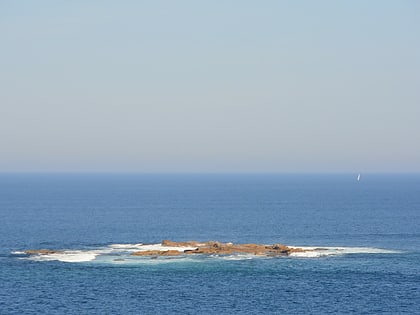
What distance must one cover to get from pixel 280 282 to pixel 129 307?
22.1 m

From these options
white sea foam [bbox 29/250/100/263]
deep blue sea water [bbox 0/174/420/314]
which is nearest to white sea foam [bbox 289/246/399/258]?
deep blue sea water [bbox 0/174/420/314]

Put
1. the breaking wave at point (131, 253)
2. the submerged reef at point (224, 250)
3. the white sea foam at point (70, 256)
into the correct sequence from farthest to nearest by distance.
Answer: the submerged reef at point (224, 250)
the white sea foam at point (70, 256)
the breaking wave at point (131, 253)

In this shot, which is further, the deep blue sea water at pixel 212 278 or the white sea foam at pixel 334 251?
the white sea foam at pixel 334 251

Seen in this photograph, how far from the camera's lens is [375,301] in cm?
8938

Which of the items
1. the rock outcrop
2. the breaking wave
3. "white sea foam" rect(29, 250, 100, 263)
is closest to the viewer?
the breaking wave

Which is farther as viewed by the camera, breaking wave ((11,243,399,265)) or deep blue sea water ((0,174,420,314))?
breaking wave ((11,243,399,265))

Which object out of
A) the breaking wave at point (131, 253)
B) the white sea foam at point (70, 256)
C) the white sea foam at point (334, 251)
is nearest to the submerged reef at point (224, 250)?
the breaking wave at point (131, 253)

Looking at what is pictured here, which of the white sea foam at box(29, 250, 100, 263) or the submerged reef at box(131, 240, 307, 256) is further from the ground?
the submerged reef at box(131, 240, 307, 256)

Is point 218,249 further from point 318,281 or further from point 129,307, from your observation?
point 129,307

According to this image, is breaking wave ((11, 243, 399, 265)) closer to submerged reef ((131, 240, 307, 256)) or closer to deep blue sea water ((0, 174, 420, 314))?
deep blue sea water ((0, 174, 420, 314))

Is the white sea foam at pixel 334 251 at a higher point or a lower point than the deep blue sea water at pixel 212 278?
higher

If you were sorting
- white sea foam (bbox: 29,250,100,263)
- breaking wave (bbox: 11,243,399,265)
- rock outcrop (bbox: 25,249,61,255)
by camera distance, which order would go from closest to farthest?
1. breaking wave (bbox: 11,243,399,265)
2. white sea foam (bbox: 29,250,100,263)
3. rock outcrop (bbox: 25,249,61,255)

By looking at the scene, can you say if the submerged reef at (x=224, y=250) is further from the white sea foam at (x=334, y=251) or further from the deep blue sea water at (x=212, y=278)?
the deep blue sea water at (x=212, y=278)

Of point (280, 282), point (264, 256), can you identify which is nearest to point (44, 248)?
point (264, 256)
